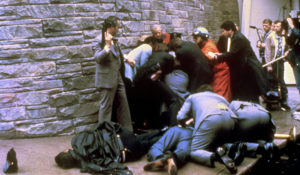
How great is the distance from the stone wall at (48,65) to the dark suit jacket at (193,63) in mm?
1416

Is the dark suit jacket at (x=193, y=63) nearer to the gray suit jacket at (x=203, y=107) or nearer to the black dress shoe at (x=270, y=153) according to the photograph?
the gray suit jacket at (x=203, y=107)

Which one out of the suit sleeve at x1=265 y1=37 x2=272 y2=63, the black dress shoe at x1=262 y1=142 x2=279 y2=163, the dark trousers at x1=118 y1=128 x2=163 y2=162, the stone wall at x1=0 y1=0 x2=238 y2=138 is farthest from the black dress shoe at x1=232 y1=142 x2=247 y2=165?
the suit sleeve at x1=265 y1=37 x2=272 y2=63

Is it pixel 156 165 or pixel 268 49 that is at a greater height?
pixel 268 49

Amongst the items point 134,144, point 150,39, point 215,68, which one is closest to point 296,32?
point 215,68

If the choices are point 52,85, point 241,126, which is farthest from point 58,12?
point 241,126

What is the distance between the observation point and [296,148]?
221 inches

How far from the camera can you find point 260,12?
12.9m

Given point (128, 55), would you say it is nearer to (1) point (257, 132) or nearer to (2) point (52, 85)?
(2) point (52, 85)

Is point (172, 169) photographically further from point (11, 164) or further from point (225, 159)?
point (11, 164)

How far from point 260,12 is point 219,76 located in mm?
7371

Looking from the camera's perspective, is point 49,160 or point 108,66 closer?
point 49,160

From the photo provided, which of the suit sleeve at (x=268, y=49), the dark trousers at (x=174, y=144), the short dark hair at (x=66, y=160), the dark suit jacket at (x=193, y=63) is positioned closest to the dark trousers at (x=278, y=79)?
the suit sleeve at (x=268, y=49)

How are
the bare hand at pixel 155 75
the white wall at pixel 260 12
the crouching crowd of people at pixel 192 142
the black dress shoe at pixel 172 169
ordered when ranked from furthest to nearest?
the white wall at pixel 260 12
the bare hand at pixel 155 75
the crouching crowd of people at pixel 192 142
the black dress shoe at pixel 172 169

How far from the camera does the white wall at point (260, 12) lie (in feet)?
38.9
